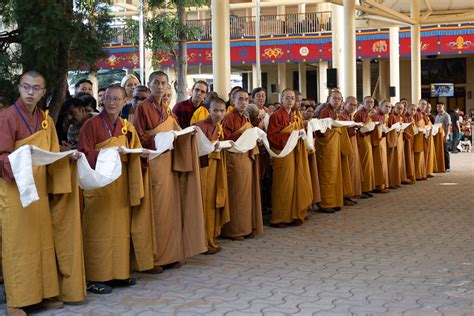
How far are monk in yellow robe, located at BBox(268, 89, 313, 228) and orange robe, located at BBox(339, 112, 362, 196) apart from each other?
1948mm

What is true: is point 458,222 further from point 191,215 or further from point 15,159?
point 15,159

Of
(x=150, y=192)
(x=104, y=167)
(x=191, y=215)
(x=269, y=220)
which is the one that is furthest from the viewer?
(x=269, y=220)

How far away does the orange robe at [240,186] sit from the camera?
7.57m

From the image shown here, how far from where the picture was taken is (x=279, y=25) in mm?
28531

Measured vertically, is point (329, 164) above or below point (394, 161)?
above

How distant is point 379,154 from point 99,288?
732 cm

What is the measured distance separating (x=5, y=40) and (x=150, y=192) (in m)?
1.62

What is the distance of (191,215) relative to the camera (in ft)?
21.1

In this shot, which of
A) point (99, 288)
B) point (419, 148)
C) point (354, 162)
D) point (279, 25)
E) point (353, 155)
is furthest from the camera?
point (279, 25)

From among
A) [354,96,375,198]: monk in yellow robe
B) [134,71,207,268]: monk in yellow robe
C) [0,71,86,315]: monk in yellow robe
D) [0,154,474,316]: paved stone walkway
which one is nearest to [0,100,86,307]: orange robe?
[0,71,86,315]: monk in yellow robe

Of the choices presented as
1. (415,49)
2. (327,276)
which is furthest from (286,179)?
(415,49)

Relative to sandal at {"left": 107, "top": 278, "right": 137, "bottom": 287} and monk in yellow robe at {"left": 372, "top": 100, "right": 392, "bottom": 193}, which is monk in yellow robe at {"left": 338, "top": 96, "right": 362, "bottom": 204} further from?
sandal at {"left": 107, "top": 278, "right": 137, "bottom": 287}

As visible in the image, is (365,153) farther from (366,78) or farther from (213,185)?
(366,78)

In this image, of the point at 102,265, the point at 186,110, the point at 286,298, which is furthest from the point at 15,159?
the point at 186,110
